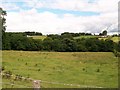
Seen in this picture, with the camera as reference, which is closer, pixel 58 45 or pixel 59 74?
pixel 59 74

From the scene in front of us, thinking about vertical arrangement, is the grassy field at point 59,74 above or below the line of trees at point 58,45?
below

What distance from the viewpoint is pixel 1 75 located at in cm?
1712

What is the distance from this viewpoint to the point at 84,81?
17.7 metres

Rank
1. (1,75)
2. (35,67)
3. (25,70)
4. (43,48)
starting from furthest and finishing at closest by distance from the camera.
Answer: (43,48), (35,67), (25,70), (1,75)

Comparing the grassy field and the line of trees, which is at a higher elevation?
the line of trees

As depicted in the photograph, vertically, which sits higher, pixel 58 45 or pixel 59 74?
pixel 58 45

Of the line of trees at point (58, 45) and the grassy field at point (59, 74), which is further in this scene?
the line of trees at point (58, 45)

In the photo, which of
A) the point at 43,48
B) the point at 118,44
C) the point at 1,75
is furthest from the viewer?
the point at 43,48

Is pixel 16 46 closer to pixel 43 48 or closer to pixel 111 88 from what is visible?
pixel 43 48

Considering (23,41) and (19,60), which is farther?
(23,41)

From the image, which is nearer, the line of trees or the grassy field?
the grassy field

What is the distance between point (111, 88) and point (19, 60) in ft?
35.0

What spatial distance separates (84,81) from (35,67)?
5.26m

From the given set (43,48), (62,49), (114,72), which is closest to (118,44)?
(62,49)
